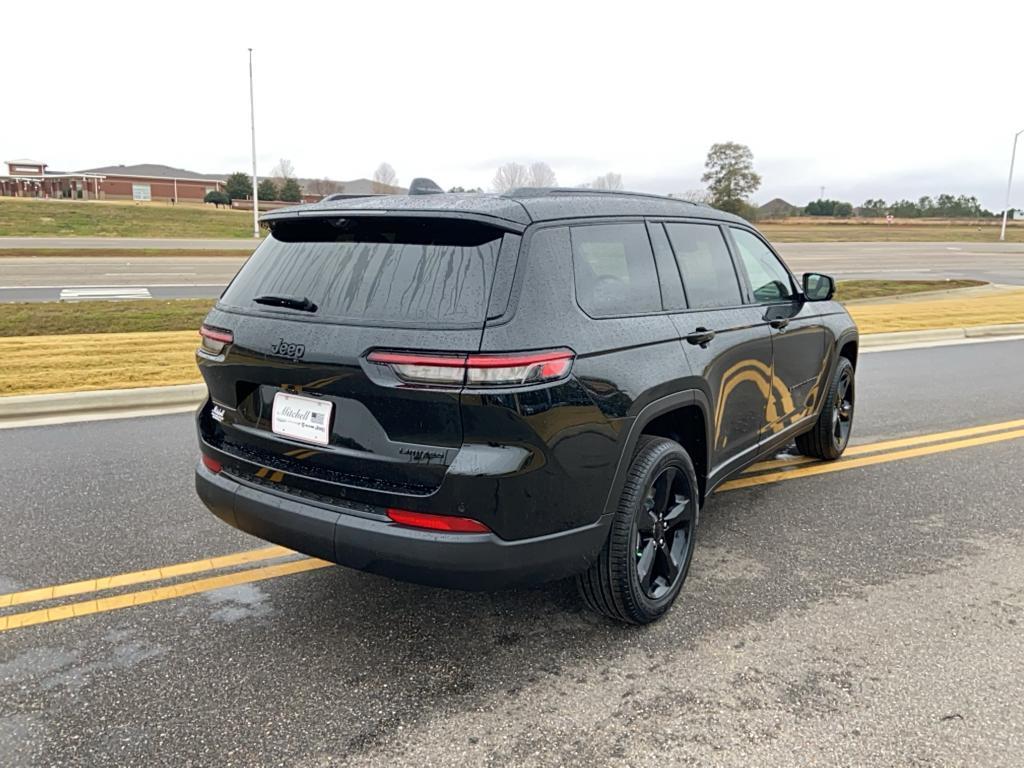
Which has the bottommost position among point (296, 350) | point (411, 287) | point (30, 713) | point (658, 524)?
point (30, 713)

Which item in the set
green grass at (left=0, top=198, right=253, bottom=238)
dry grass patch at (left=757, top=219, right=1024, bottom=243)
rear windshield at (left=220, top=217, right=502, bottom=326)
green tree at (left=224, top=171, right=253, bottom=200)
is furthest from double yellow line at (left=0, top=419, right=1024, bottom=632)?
green tree at (left=224, top=171, right=253, bottom=200)

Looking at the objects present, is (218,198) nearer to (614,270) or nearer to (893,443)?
(893,443)

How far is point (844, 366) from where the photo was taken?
5.68 meters

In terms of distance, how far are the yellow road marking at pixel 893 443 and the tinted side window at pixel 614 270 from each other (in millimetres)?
2526

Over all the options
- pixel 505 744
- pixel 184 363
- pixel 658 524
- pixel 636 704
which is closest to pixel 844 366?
pixel 658 524

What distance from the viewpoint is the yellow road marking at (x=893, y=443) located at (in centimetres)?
577

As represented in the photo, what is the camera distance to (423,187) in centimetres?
361

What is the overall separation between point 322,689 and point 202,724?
16.4 inches

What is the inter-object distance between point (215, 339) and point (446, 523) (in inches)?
52.4

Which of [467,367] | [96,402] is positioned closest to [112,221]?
[96,402]

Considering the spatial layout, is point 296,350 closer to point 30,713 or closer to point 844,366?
point 30,713

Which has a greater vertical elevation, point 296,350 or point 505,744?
point 296,350

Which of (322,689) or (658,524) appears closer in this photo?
(322,689)

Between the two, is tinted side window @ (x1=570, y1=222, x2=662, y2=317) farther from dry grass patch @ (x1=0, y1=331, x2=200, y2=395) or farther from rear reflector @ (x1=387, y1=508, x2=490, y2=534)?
dry grass patch @ (x1=0, y1=331, x2=200, y2=395)
